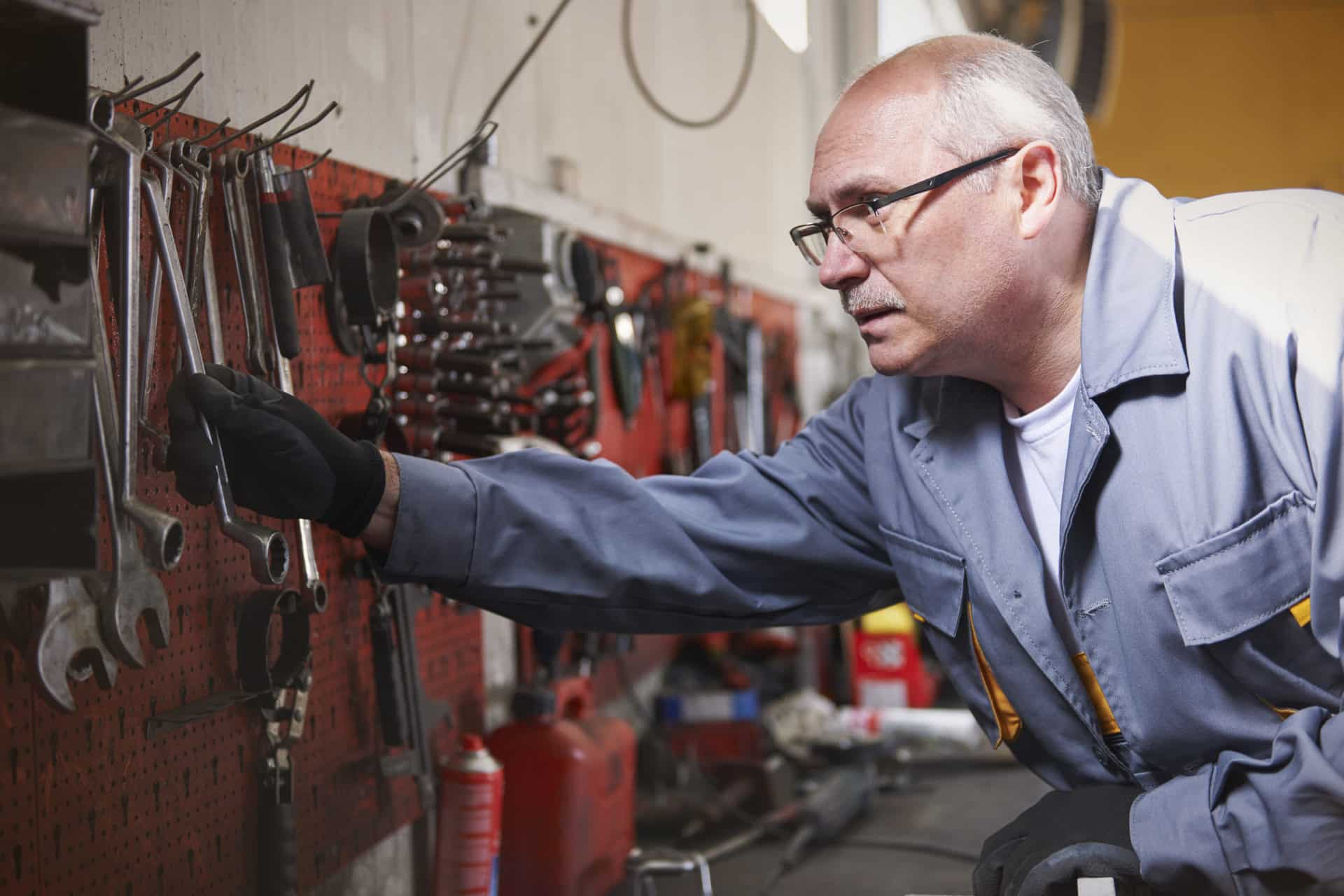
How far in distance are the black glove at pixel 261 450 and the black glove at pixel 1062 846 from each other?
0.73 m

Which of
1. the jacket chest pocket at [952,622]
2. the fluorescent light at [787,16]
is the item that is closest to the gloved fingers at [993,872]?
the jacket chest pocket at [952,622]

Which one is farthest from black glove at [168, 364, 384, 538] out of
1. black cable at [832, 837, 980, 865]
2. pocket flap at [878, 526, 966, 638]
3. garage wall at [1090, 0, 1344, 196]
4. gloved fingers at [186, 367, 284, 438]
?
garage wall at [1090, 0, 1344, 196]

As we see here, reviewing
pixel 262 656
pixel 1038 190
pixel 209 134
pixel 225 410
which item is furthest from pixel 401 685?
pixel 1038 190

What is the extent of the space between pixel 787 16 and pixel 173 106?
1924 millimetres

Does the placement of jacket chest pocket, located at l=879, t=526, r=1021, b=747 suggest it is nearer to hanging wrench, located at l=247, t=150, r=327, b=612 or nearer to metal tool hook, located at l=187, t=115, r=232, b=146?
hanging wrench, located at l=247, t=150, r=327, b=612

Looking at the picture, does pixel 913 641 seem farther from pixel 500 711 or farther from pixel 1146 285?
pixel 1146 285

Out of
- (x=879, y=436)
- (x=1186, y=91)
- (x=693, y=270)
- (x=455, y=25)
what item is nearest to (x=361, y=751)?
(x=879, y=436)

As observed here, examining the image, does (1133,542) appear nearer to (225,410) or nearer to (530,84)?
(225,410)

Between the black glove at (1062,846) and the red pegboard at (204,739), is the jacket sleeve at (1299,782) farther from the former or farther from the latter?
the red pegboard at (204,739)

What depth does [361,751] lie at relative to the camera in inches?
59.1

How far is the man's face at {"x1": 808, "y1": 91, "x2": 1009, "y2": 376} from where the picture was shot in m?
1.33

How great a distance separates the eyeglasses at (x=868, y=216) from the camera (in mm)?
1316

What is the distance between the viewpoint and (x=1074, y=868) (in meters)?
1.07

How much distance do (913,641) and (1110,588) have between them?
85.2 inches
